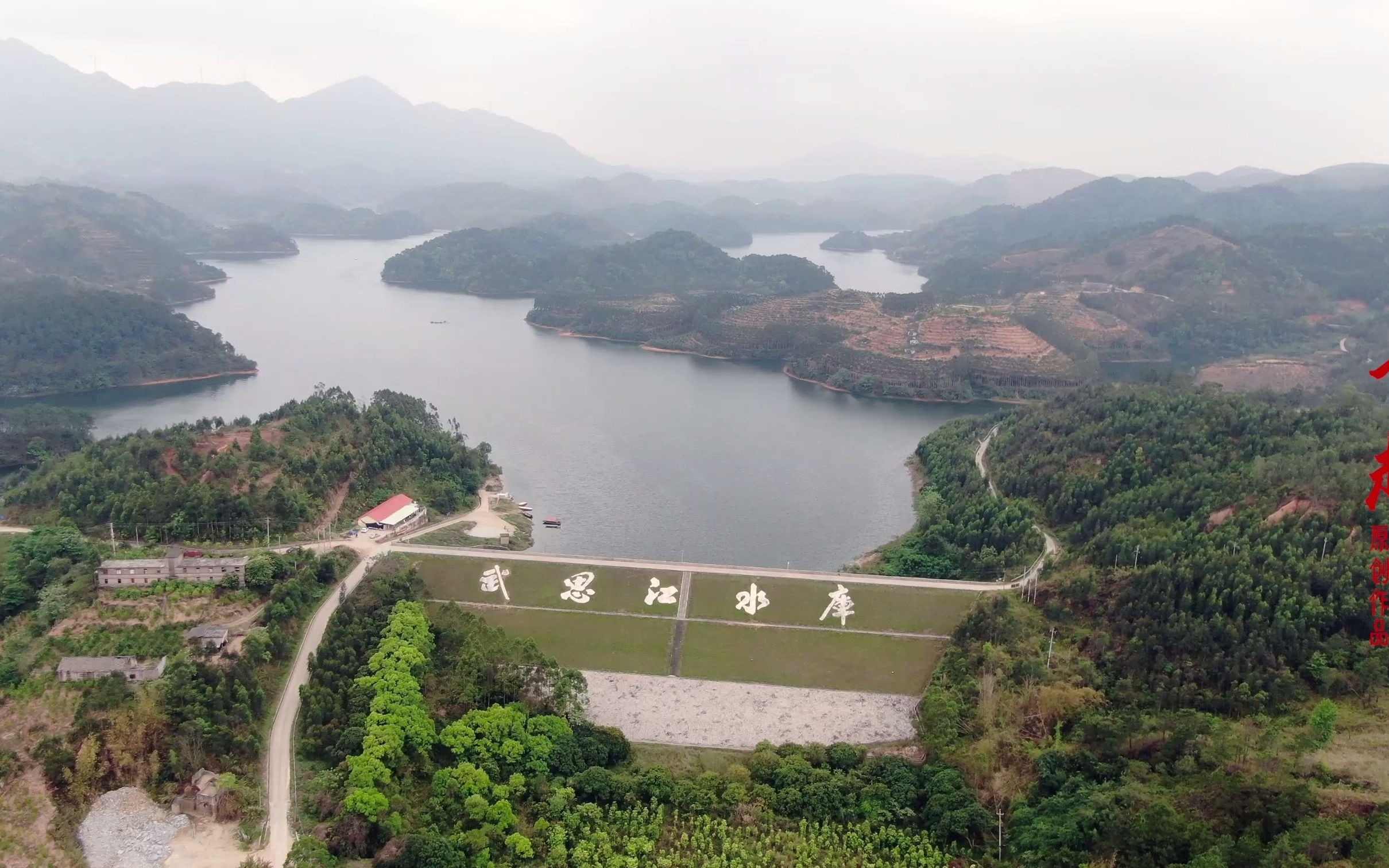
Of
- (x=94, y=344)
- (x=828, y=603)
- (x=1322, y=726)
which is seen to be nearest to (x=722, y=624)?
(x=828, y=603)

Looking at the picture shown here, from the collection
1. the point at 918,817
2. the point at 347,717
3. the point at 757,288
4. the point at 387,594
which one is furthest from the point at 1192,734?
the point at 757,288

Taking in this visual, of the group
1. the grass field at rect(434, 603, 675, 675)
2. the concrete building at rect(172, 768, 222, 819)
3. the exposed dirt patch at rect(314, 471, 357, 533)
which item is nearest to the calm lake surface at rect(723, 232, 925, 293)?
the exposed dirt patch at rect(314, 471, 357, 533)

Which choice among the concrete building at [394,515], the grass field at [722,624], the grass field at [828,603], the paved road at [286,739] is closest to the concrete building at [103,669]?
the paved road at [286,739]

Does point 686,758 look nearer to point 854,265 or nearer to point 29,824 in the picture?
point 29,824

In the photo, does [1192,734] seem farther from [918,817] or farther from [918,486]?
[918,486]

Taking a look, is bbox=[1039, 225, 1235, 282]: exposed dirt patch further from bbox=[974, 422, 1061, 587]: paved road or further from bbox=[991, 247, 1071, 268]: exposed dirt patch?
bbox=[974, 422, 1061, 587]: paved road

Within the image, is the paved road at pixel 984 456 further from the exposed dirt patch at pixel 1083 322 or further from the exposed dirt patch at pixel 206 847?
the exposed dirt patch at pixel 206 847
